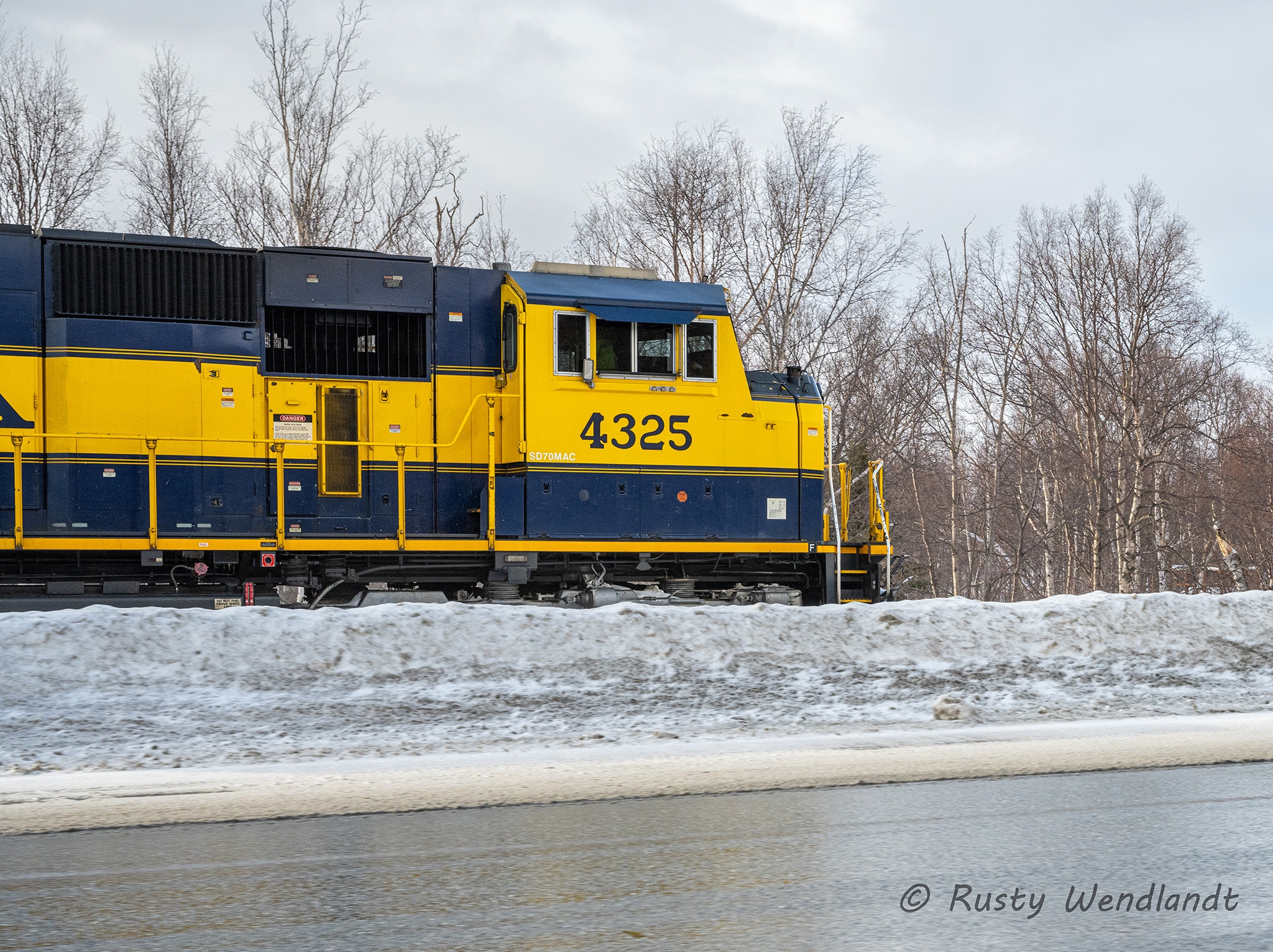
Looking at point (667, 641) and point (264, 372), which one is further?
point (264, 372)

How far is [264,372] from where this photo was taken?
1181 centimetres

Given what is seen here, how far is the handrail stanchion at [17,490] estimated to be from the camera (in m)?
10.7

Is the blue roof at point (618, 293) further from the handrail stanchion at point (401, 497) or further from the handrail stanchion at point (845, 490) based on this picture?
the handrail stanchion at point (845, 490)

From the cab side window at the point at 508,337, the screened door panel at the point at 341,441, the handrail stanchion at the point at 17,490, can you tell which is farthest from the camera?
the cab side window at the point at 508,337

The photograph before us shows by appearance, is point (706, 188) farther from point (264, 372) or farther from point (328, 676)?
point (328, 676)

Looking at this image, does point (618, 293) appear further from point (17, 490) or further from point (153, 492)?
point (17, 490)

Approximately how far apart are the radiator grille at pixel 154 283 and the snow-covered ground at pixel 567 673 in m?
3.62

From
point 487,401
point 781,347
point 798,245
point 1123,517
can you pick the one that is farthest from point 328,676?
point 1123,517

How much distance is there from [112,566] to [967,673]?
28.1 feet

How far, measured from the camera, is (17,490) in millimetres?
10664

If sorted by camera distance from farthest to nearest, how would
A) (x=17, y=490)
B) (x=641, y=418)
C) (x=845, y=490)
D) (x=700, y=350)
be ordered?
1. (x=845, y=490)
2. (x=700, y=350)
3. (x=641, y=418)
4. (x=17, y=490)

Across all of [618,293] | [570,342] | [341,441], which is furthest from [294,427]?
[618,293]

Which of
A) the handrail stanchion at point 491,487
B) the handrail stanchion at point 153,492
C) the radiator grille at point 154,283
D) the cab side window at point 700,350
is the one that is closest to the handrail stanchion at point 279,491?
the handrail stanchion at point 153,492

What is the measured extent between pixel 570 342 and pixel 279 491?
354cm
